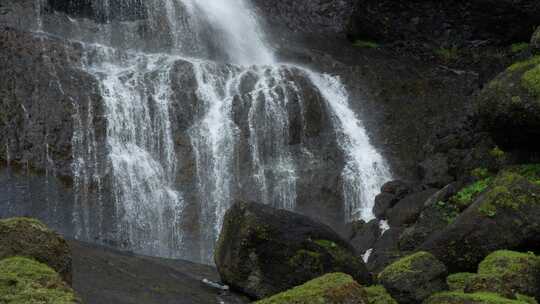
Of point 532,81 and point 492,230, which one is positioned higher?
point 532,81

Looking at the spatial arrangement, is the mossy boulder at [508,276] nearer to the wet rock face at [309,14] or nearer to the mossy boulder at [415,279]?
the mossy boulder at [415,279]

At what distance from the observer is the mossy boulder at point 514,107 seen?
1606 centimetres

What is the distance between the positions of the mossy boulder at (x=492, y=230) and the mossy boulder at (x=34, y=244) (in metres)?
6.59

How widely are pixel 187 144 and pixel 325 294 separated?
47.1 ft

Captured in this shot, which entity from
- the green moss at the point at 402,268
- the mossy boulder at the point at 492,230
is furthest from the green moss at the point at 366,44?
the green moss at the point at 402,268

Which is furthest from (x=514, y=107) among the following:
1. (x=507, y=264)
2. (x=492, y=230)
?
(x=507, y=264)

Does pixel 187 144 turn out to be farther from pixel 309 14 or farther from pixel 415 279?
pixel 415 279

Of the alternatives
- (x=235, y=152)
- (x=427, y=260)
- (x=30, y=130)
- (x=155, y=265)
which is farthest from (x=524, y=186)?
(x=30, y=130)

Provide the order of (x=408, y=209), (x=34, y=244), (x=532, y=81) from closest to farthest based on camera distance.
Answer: (x=34, y=244) < (x=532, y=81) < (x=408, y=209)

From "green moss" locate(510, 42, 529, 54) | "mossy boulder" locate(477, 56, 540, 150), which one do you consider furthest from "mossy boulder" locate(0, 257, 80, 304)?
"green moss" locate(510, 42, 529, 54)

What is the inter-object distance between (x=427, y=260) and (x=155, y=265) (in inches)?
238

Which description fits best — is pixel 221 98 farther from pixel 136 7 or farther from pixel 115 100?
pixel 136 7

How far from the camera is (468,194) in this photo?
16.6m

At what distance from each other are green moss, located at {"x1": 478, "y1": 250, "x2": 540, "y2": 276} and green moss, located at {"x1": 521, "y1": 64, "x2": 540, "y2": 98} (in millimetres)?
6572
